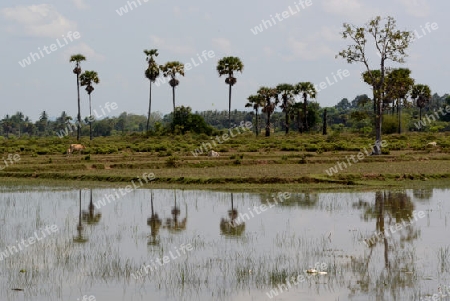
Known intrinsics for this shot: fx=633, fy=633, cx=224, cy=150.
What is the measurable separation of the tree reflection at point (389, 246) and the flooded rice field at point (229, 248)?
24 mm

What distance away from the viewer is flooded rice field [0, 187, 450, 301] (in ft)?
30.5

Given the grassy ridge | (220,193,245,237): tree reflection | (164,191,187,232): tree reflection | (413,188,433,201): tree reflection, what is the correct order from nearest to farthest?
(220,193,245,237): tree reflection < (164,191,187,232): tree reflection < (413,188,433,201): tree reflection < the grassy ridge

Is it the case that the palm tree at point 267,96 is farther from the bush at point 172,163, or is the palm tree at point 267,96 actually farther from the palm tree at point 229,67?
the bush at point 172,163

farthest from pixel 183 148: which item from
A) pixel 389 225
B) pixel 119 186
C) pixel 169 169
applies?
pixel 389 225

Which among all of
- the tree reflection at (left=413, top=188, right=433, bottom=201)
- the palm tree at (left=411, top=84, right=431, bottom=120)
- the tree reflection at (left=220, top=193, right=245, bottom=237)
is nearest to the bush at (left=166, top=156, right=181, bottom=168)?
the tree reflection at (left=413, top=188, right=433, bottom=201)

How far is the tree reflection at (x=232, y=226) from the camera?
46.6 feet

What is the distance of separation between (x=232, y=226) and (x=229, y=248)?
111 inches

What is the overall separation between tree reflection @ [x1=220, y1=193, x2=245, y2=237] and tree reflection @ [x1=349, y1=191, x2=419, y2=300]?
2985 millimetres

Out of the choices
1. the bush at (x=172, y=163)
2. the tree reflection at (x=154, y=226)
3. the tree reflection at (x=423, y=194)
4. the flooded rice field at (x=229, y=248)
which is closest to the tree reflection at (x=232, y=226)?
the flooded rice field at (x=229, y=248)

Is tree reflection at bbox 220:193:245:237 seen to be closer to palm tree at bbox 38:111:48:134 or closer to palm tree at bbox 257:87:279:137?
palm tree at bbox 257:87:279:137

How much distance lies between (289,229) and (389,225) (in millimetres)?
2367

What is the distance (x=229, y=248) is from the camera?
12312 mm

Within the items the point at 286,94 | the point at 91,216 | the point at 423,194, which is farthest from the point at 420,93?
the point at 91,216

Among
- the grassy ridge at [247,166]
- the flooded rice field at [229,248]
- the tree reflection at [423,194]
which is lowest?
the flooded rice field at [229,248]
